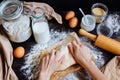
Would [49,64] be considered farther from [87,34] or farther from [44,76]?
[87,34]

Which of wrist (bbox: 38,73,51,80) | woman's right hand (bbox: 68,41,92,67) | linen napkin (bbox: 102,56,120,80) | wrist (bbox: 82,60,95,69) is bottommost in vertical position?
wrist (bbox: 38,73,51,80)

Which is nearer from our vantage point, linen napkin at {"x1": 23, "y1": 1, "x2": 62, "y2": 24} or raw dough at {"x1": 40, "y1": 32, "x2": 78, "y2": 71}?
raw dough at {"x1": 40, "y1": 32, "x2": 78, "y2": 71}

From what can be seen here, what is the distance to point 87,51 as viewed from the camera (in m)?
1.17

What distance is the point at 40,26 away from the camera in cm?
121

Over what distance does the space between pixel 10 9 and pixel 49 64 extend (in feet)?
0.94

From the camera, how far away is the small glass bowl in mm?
1266

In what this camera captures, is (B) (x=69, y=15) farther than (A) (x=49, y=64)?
Yes

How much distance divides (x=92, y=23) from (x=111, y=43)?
131 millimetres

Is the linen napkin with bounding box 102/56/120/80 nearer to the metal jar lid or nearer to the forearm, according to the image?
the forearm

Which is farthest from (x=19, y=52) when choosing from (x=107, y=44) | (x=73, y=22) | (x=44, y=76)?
(x=107, y=44)

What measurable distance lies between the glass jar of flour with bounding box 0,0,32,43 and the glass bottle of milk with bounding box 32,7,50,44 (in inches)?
1.3

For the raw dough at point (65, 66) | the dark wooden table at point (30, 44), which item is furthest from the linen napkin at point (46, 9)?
the raw dough at point (65, 66)

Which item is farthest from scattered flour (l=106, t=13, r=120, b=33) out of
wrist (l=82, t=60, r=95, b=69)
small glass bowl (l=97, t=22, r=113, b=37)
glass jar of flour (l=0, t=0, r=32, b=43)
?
glass jar of flour (l=0, t=0, r=32, b=43)

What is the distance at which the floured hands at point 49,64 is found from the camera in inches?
44.2
